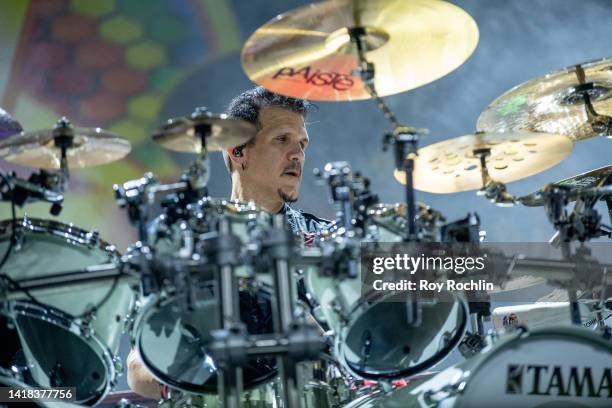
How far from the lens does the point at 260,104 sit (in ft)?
10.4

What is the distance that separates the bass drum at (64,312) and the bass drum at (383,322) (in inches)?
18.8

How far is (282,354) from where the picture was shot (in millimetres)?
1548

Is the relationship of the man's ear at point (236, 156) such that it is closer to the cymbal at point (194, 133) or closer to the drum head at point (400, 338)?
the cymbal at point (194, 133)

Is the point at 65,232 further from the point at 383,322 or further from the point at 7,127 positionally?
the point at 383,322

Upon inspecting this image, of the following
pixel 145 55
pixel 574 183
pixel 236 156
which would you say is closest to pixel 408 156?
pixel 574 183

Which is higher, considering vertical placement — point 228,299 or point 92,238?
point 92,238

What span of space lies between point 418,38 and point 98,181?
7.03ft

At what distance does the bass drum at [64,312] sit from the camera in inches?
73.0

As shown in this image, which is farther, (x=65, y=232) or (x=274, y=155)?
(x=274, y=155)

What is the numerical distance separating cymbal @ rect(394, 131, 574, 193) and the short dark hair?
34.6 inches

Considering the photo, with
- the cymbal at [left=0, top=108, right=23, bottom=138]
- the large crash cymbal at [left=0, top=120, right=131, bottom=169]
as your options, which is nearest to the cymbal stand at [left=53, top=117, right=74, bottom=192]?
the large crash cymbal at [left=0, top=120, right=131, bottom=169]

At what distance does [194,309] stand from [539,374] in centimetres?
73


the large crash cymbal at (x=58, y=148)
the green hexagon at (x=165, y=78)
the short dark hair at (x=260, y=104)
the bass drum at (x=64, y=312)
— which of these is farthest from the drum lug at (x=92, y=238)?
the green hexagon at (x=165, y=78)

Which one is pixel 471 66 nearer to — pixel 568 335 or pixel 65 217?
pixel 65 217
